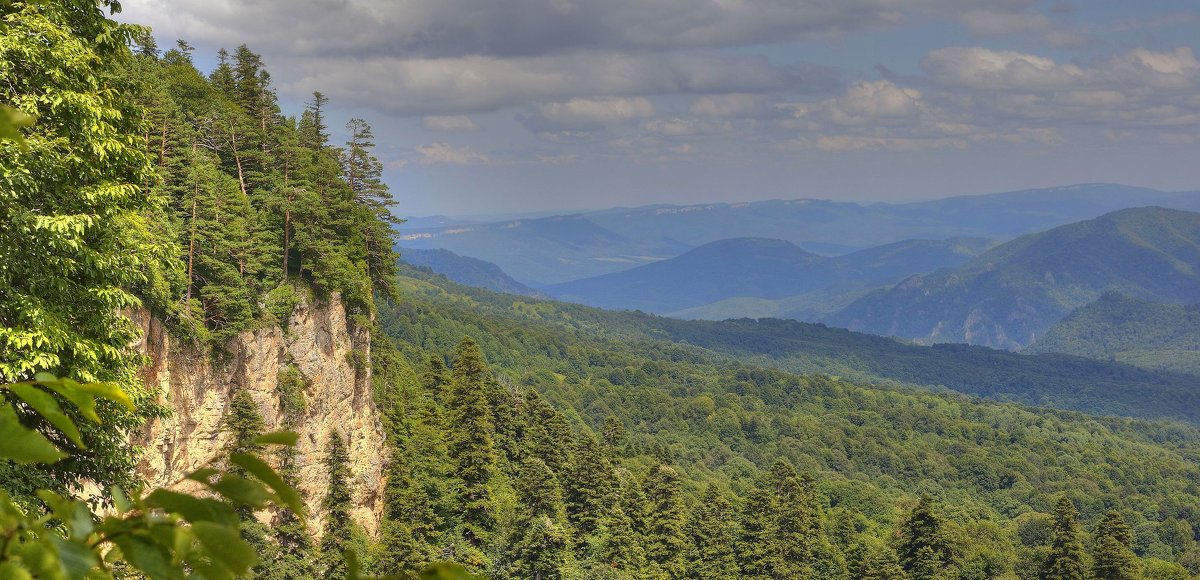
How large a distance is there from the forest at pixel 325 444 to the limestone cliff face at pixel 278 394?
77 centimetres

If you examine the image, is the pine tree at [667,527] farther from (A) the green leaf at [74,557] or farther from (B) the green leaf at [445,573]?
(A) the green leaf at [74,557]

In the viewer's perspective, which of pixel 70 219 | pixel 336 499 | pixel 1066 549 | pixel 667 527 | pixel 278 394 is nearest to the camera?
pixel 70 219

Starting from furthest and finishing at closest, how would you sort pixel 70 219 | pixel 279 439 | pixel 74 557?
pixel 70 219
pixel 279 439
pixel 74 557

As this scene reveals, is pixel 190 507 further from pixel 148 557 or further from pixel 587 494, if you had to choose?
pixel 587 494

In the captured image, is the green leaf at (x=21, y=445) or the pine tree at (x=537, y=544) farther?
the pine tree at (x=537, y=544)

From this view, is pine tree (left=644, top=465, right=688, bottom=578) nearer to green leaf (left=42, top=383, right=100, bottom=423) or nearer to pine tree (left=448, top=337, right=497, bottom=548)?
pine tree (left=448, top=337, right=497, bottom=548)

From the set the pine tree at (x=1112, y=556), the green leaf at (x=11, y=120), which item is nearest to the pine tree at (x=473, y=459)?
the pine tree at (x=1112, y=556)

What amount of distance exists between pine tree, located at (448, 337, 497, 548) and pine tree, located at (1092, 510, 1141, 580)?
121 feet

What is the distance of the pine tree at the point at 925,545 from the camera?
52.7 metres

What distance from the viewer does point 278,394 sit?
1318 inches

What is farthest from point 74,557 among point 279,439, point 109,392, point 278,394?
point 278,394

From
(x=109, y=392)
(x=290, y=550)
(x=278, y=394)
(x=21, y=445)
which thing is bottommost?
(x=290, y=550)

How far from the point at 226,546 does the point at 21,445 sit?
0.59m

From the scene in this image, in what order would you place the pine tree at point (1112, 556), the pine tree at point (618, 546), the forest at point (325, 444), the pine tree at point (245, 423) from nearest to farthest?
1. the forest at point (325, 444)
2. the pine tree at point (245, 423)
3. the pine tree at point (618, 546)
4. the pine tree at point (1112, 556)
